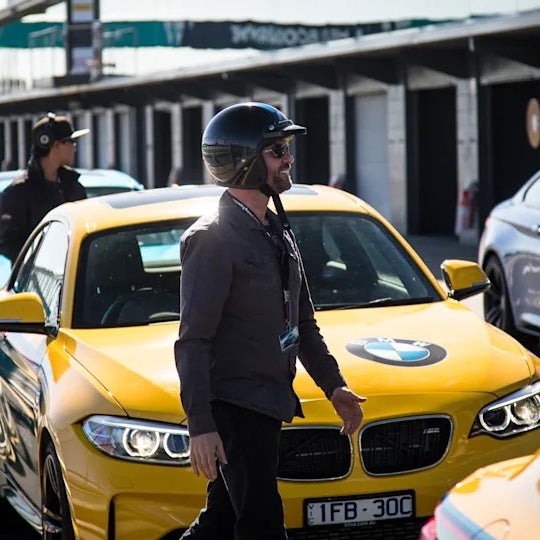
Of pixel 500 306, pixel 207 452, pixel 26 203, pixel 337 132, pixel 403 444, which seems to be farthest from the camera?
pixel 337 132

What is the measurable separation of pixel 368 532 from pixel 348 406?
0.60 metres

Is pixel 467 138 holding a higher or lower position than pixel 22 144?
higher

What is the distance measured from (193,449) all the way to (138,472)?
3.11 ft

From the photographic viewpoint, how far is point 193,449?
4438 mm

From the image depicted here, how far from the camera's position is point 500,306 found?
40.3 feet

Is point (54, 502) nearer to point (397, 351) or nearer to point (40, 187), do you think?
point (397, 351)

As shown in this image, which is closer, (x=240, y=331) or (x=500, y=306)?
(x=240, y=331)

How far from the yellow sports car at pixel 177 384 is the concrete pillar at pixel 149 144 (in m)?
38.1

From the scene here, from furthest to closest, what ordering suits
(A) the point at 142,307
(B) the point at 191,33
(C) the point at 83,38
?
(C) the point at 83,38 → (B) the point at 191,33 → (A) the point at 142,307

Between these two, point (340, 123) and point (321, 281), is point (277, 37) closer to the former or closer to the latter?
point (340, 123)

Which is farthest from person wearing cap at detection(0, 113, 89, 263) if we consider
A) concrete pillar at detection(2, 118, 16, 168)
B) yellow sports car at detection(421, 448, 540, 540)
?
concrete pillar at detection(2, 118, 16, 168)

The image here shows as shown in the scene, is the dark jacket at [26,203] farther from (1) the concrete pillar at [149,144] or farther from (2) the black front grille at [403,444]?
(1) the concrete pillar at [149,144]

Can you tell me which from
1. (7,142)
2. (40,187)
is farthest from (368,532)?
(7,142)

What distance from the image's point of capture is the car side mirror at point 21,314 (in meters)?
6.33
